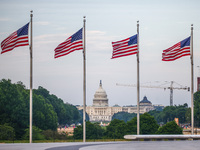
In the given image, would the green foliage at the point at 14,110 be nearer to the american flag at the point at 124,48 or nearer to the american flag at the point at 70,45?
the american flag at the point at 70,45

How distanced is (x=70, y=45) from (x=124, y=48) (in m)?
5.34

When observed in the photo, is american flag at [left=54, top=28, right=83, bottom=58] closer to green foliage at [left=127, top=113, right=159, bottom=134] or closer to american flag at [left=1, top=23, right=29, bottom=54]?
american flag at [left=1, top=23, right=29, bottom=54]

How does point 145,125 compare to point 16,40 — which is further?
point 145,125

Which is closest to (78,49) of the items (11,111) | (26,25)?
(26,25)

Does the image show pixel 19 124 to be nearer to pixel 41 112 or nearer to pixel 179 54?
pixel 41 112

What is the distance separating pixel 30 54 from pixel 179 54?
48.8 ft

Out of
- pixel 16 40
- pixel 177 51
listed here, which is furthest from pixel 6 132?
pixel 177 51

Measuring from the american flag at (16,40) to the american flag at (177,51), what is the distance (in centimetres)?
1428

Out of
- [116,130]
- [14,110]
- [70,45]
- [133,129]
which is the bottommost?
[116,130]

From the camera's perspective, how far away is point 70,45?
178ft

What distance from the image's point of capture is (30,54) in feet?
180

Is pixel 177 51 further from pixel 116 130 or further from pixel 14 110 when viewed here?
pixel 116 130

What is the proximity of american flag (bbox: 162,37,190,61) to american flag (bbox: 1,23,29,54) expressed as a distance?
14277 mm

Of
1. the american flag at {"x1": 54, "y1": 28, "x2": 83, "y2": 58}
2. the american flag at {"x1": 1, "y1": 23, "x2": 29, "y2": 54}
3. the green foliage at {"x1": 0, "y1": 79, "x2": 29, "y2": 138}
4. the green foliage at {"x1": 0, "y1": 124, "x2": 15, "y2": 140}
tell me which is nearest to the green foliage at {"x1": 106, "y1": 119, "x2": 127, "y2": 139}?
→ the green foliage at {"x1": 0, "y1": 79, "x2": 29, "y2": 138}
